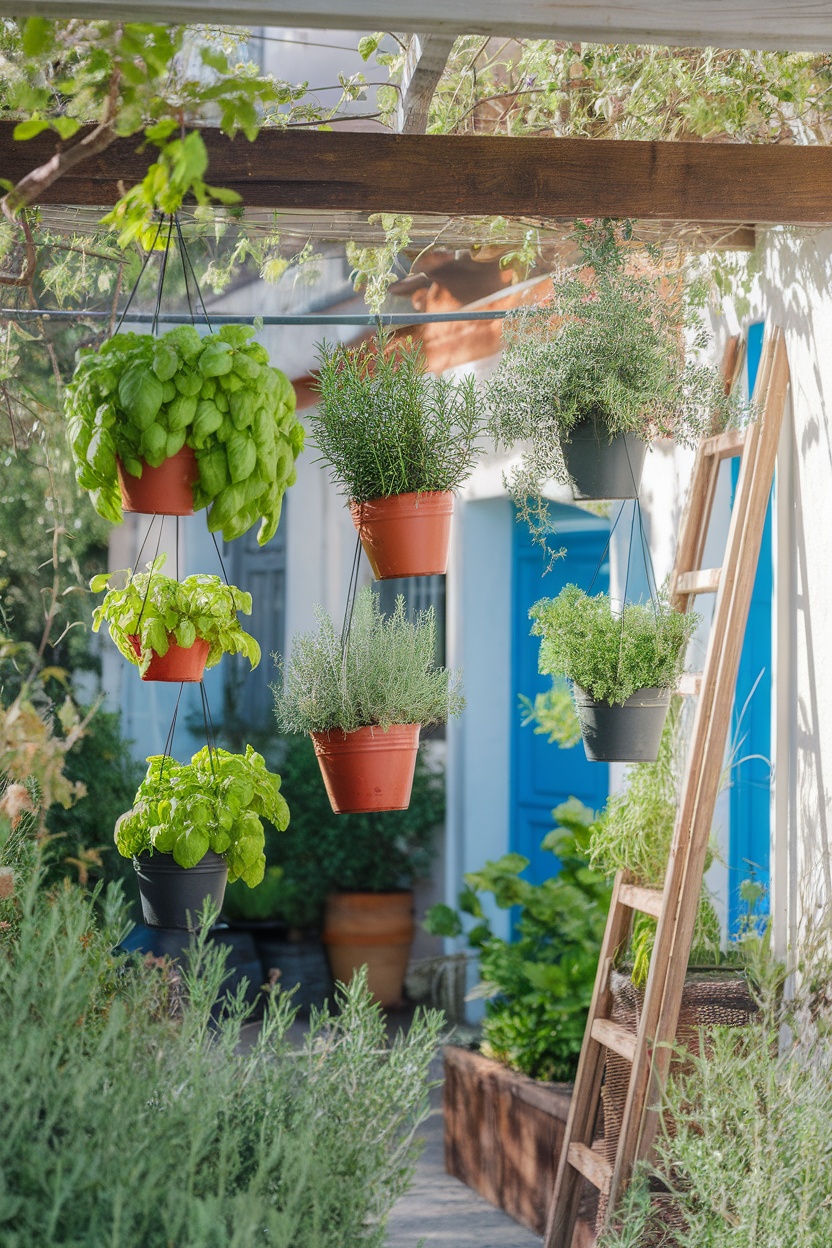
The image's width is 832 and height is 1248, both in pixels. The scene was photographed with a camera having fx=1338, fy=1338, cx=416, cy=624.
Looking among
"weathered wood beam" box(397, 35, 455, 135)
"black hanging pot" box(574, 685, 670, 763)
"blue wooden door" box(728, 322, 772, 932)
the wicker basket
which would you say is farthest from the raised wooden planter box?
"weathered wood beam" box(397, 35, 455, 135)

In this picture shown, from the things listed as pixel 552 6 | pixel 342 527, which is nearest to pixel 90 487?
pixel 552 6

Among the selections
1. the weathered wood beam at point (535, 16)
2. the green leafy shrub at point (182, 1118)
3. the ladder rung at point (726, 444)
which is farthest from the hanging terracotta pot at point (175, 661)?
the ladder rung at point (726, 444)

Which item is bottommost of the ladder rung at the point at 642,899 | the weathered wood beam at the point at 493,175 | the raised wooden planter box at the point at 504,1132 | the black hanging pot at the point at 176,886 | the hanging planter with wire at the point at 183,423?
the raised wooden planter box at the point at 504,1132

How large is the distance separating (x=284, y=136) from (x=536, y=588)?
3.58 metres

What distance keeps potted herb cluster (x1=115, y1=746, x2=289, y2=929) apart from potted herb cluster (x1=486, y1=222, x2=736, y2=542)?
30.6 inches

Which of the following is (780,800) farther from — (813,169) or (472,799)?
(472,799)

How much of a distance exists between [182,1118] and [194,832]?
0.77 m

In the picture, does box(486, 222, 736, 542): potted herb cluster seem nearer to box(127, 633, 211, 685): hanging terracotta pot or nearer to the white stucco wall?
the white stucco wall

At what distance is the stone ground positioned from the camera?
3.71 metres

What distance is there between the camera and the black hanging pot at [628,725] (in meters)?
2.79

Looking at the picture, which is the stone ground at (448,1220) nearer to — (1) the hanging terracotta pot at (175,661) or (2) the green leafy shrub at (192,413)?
(1) the hanging terracotta pot at (175,661)

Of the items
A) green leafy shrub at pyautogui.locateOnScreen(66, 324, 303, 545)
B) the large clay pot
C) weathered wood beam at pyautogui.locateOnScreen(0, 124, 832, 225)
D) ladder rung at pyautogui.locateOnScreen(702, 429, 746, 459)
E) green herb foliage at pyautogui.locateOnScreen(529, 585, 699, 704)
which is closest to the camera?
green leafy shrub at pyautogui.locateOnScreen(66, 324, 303, 545)

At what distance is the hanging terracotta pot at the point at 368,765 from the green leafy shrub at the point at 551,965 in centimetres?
137

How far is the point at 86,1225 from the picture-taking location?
5.35ft
